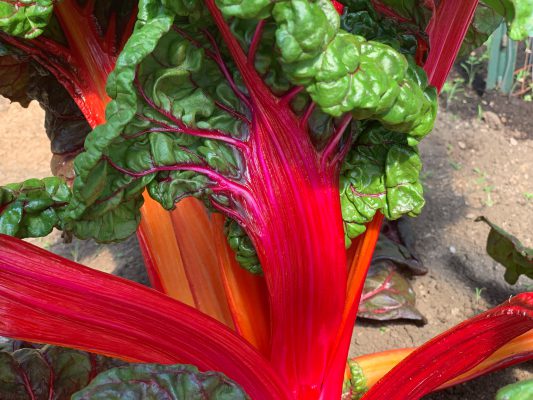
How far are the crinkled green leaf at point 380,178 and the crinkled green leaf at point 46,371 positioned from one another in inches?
26.7

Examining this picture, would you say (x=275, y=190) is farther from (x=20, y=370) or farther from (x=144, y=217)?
(x=20, y=370)

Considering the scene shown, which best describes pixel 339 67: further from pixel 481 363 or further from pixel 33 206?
pixel 481 363

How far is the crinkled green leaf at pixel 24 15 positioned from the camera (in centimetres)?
133

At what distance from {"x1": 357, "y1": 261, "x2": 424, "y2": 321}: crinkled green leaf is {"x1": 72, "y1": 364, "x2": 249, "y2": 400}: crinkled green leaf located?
88 centimetres

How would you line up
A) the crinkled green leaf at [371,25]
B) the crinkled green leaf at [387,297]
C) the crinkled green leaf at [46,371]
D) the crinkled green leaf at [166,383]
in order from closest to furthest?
the crinkled green leaf at [166,383] → the crinkled green leaf at [371,25] → the crinkled green leaf at [46,371] → the crinkled green leaf at [387,297]

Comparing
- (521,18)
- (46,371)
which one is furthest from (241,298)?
(521,18)

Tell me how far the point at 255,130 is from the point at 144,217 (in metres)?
0.51

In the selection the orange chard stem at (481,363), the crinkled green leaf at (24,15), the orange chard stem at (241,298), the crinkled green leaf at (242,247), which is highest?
the crinkled green leaf at (24,15)

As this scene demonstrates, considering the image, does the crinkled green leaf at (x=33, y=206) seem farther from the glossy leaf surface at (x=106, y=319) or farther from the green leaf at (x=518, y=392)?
the green leaf at (x=518, y=392)

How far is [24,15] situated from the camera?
1.35m

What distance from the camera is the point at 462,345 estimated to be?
149 centimetres

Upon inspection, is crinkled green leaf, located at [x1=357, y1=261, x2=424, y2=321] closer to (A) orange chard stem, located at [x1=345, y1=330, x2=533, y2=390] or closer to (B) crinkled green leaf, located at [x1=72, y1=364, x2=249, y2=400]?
(A) orange chard stem, located at [x1=345, y1=330, x2=533, y2=390]

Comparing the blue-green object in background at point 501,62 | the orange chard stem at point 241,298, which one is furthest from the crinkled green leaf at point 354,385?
the blue-green object in background at point 501,62

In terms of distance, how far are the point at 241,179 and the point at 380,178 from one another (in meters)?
0.31
